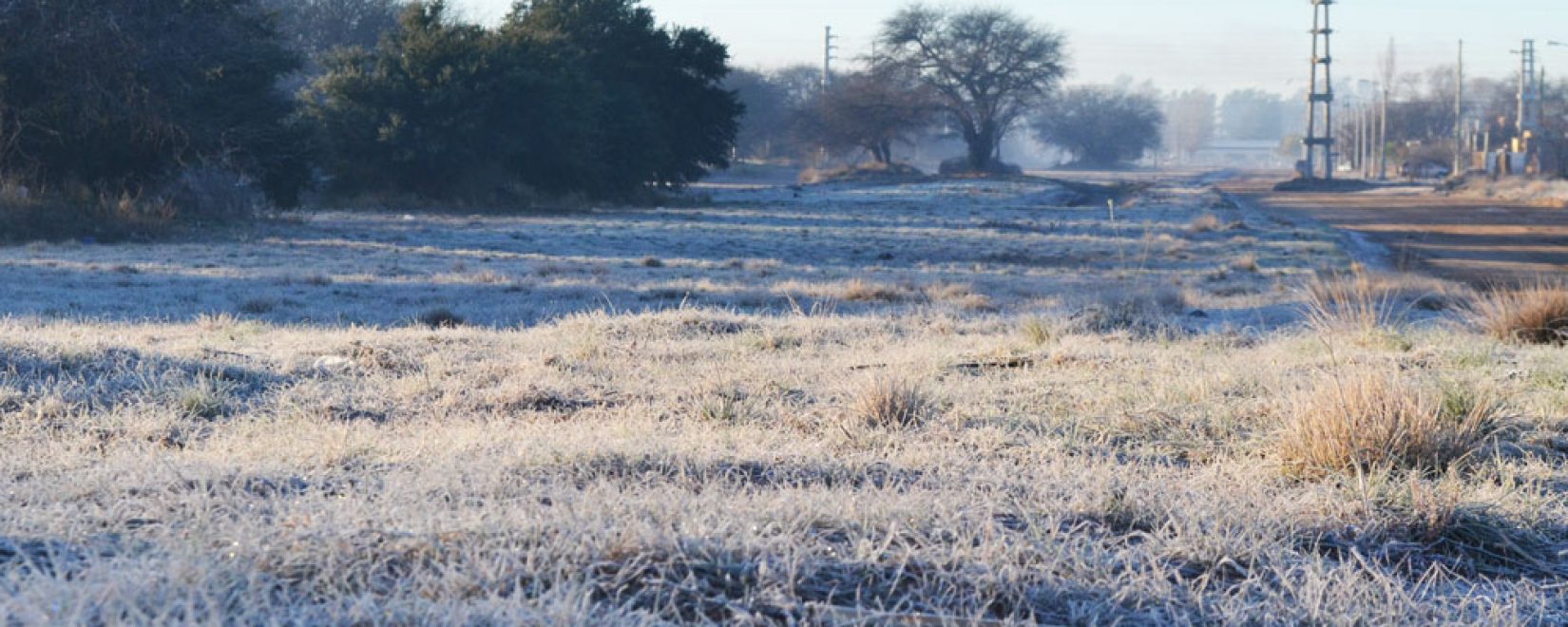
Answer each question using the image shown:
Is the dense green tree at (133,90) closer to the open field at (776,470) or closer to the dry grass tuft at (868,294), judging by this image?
the open field at (776,470)

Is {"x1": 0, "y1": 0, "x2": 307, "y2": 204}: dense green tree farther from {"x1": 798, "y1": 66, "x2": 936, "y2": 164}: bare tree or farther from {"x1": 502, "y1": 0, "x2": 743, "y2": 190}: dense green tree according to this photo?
{"x1": 798, "y1": 66, "x2": 936, "y2": 164}: bare tree

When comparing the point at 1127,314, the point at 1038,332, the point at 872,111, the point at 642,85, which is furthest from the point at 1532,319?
the point at 872,111

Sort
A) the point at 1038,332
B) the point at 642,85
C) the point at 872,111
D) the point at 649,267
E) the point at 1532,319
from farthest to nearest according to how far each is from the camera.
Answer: the point at 872,111, the point at 642,85, the point at 649,267, the point at 1532,319, the point at 1038,332

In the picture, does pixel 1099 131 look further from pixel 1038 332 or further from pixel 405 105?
pixel 1038 332

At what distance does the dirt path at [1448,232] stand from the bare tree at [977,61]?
2115 cm

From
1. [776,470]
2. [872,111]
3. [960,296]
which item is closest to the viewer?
[776,470]

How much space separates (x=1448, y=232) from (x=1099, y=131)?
108 m

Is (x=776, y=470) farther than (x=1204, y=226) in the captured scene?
No

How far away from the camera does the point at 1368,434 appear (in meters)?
4.78

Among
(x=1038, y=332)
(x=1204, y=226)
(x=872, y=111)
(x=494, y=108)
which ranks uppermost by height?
(x=872, y=111)

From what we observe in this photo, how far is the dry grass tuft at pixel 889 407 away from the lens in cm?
558

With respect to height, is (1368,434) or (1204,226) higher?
(1368,434)

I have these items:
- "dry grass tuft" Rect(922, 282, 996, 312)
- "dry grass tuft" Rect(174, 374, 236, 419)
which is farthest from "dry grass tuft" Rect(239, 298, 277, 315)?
"dry grass tuft" Rect(922, 282, 996, 312)

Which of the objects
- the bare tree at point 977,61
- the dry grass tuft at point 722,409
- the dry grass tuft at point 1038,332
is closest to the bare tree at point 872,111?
the bare tree at point 977,61
